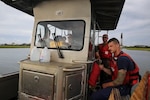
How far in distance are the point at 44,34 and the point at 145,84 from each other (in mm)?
2476

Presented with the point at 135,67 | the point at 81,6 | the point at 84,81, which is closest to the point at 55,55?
the point at 84,81

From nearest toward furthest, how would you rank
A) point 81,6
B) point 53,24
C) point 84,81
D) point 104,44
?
point 84,81
point 81,6
point 53,24
point 104,44

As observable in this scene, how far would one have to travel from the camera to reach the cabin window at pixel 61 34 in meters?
3.10

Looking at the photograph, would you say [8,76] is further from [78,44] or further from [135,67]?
[135,67]

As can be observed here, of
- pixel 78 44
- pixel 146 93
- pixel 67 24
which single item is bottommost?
pixel 146 93

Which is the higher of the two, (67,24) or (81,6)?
(81,6)

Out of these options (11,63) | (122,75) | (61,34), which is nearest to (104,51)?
(61,34)

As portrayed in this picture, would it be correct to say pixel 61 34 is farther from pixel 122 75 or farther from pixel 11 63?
pixel 11 63

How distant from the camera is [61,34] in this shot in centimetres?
326

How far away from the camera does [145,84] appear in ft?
4.26

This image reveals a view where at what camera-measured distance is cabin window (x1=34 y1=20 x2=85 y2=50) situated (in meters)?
3.10

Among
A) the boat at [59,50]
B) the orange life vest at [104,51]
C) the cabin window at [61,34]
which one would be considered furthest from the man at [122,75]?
the orange life vest at [104,51]

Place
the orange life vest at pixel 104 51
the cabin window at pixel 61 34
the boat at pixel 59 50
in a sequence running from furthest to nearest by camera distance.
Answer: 1. the orange life vest at pixel 104 51
2. the cabin window at pixel 61 34
3. the boat at pixel 59 50

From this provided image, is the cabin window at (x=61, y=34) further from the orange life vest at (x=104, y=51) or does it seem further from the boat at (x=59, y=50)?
the orange life vest at (x=104, y=51)
